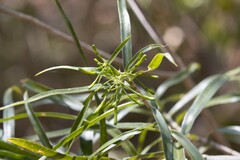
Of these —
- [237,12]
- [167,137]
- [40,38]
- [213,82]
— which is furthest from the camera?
[40,38]

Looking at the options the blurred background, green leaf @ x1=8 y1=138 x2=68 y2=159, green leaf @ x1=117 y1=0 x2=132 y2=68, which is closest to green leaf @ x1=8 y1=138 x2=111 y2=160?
green leaf @ x1=8 y1=138 x2=68 y2=159

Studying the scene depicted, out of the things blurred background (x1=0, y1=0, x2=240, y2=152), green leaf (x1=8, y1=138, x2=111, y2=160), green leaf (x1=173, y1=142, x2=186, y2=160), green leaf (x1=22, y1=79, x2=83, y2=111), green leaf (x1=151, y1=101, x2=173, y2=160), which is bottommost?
green leaf (x1=173, y1=142, x2=186, y2=160)

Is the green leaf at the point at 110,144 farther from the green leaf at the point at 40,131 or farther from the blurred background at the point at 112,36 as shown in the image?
the blurred background at the point at 112,36

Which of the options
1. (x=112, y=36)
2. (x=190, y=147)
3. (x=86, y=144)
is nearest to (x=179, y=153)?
(x=190, y=147)

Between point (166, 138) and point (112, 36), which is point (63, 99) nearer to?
point (166, 138)

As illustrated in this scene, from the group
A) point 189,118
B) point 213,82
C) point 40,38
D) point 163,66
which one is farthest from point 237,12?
point 189,118

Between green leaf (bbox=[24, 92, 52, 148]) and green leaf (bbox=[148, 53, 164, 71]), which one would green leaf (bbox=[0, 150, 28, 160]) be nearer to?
green leaf (bbox=[24, 92, 52, 148])

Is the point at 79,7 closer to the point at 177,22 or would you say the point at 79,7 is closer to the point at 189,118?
the point at 177,22

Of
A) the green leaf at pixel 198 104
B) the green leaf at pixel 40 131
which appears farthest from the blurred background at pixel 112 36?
the green leaf at pixel 40 131
